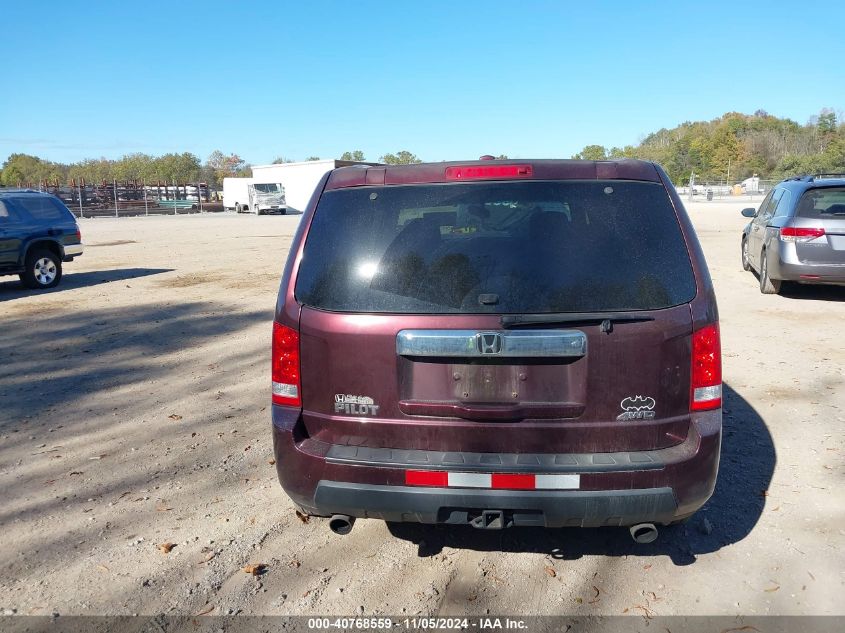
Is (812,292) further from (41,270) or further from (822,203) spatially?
(41,270)

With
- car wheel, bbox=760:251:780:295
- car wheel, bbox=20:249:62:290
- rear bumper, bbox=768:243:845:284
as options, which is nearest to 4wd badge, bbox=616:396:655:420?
rear bumper, bbox=768:243:845:284

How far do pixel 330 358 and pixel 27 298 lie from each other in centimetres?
1162

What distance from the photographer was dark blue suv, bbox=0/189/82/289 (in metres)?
13.0

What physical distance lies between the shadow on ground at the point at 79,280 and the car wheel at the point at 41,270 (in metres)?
0.16

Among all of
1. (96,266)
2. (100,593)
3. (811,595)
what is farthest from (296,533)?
(96,266)

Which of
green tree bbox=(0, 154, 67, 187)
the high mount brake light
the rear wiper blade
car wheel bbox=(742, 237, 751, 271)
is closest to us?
the rear wiper blade

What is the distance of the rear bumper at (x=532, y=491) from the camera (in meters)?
2.92

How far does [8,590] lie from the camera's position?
3.30 meters

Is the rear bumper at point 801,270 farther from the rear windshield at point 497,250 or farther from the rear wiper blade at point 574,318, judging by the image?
the rear wiper blade at point 574,318

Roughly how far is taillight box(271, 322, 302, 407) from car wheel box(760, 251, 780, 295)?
9844 mm

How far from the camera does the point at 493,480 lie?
2.95 metres

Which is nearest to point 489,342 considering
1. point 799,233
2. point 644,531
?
point 644,531

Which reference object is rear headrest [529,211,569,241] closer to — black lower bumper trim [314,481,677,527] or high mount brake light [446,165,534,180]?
high mount brake light [446,165,534,180]

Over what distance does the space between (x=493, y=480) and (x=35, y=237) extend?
517 inches
